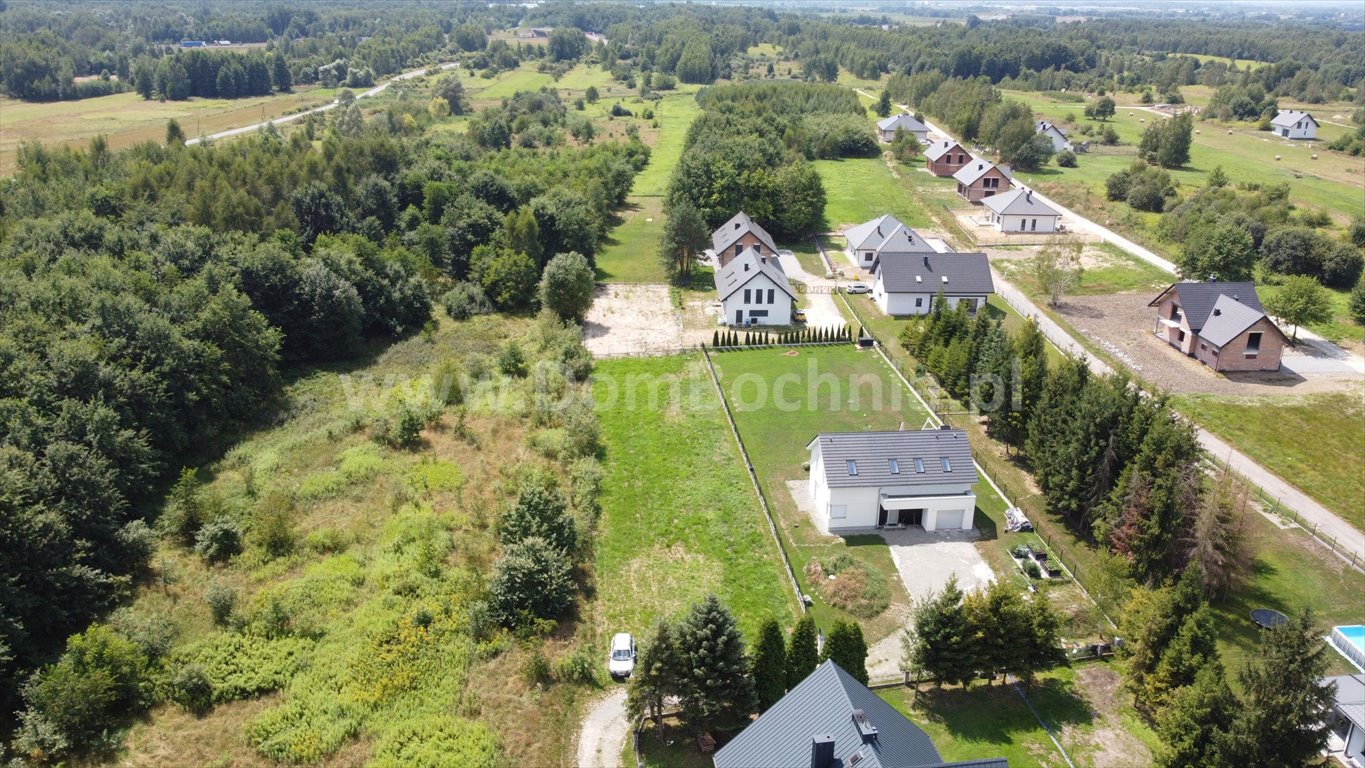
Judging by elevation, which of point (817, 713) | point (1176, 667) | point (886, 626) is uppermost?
point (817, 713)

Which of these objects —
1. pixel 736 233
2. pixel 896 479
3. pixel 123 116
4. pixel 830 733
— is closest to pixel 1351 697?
pixel 896 479

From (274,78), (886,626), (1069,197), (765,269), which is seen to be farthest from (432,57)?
(886,626)

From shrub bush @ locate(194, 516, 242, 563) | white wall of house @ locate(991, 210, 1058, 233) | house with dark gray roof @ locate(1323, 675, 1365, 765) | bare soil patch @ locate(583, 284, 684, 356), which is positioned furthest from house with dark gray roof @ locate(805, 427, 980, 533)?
white wall of house @ locate(991, 210, 1058, 233)

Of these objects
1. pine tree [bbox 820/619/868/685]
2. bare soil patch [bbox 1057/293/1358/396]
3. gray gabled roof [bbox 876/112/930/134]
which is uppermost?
gray gabled roof [bbox 876/112/930/134]

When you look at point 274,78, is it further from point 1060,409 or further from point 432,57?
point 1060,409

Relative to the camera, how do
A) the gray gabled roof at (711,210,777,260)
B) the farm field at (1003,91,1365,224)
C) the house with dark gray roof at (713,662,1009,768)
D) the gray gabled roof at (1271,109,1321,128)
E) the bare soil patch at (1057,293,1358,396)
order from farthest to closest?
the gray gabled roof at (1271,109,1321,128), the farm field at (1003,91,1365,224), the gray gabled roof at (711,210,777,260), the bare soil patch at (1057,293,1358,396), the house with dark gray roof at (713,662,1009,768)

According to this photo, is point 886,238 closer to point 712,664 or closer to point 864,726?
point 712,664

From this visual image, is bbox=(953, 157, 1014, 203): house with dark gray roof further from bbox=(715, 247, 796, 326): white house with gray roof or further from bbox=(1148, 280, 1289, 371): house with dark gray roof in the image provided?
bbox=(715, 247, 796, 326): white house with gray roof

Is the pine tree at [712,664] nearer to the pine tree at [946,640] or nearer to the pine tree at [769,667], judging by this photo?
the pine tree at [769,667]
